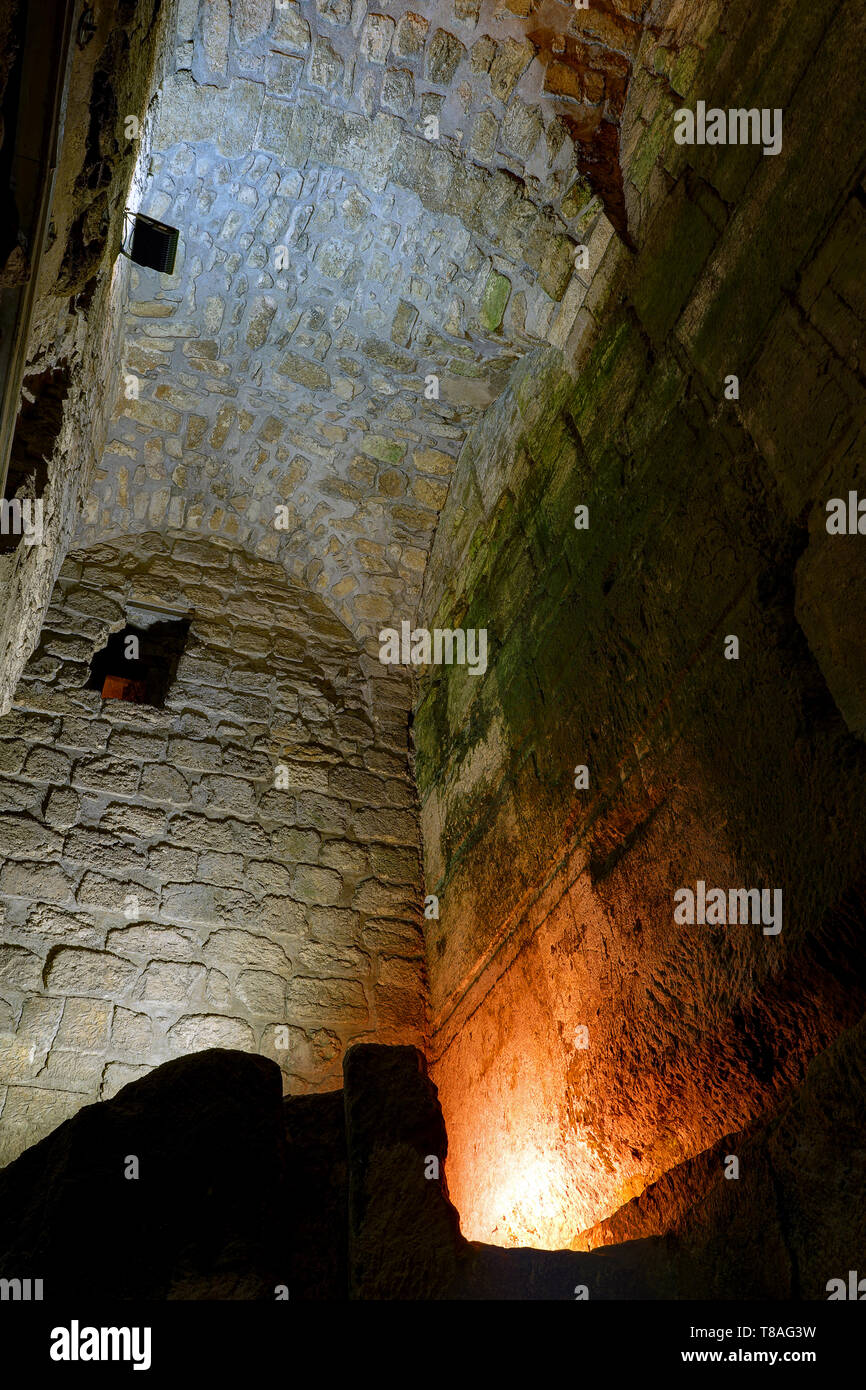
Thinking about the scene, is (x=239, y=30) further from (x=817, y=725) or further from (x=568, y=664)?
(x=817, y=725)

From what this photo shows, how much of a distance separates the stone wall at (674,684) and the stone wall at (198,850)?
0.51m

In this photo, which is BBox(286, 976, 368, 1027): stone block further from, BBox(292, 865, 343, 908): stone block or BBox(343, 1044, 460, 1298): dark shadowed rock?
BBox(343, 1044, 460, 1298): dark shadowed rock

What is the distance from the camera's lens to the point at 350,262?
13.6ft

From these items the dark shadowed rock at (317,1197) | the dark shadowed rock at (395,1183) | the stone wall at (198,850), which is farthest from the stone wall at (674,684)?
the dark shadowed rock at (317,1197)

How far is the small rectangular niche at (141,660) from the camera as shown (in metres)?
4.53

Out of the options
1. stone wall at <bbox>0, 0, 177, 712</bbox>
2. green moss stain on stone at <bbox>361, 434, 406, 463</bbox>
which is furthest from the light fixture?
green moss stain on stone at <bbox>361, 434, 406, 463</bbox>

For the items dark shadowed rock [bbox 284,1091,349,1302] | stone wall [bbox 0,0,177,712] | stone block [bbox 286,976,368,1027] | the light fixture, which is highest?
the light fixture

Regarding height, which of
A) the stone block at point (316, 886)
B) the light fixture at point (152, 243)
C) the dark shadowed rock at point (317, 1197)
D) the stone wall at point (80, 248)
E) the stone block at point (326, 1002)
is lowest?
the dark shadowed rock at point (317, 1197)

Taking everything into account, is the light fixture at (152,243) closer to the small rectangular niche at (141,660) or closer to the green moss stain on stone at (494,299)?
the green moss stain on stone at (494,299)

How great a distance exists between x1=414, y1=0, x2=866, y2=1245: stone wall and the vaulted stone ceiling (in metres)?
0.32

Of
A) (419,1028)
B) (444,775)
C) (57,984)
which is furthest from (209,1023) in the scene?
(444,775)

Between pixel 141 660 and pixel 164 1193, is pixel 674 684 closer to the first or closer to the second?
pixel 164 1193

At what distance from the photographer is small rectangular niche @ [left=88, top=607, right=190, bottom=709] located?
4527 millimetres
